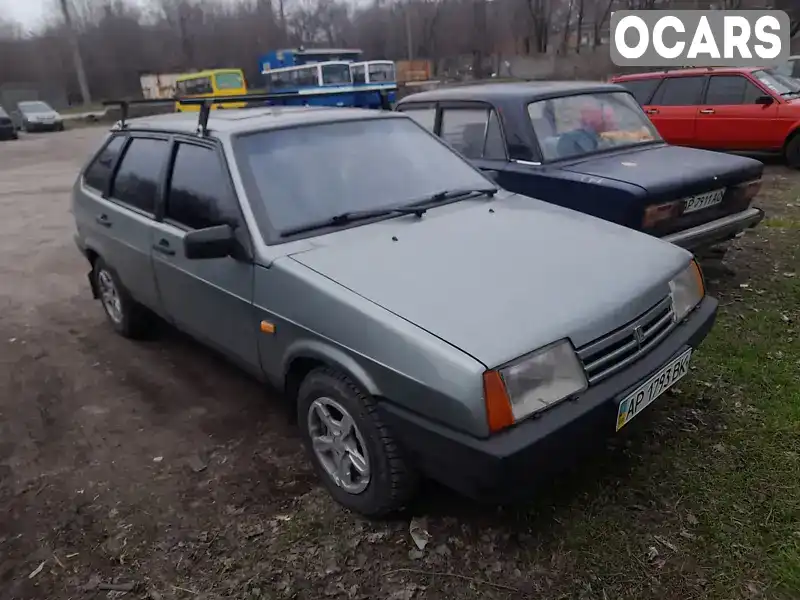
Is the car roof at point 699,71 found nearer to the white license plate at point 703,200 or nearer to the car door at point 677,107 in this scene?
the car door at point 677,107

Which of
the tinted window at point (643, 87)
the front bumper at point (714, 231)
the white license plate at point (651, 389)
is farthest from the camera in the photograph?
the tinted window at point (643, 87)

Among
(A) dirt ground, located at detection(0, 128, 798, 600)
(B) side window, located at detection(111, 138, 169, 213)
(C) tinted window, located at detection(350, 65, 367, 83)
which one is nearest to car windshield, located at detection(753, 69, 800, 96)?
(A) dirt ground, located at detection(0, 128, 798, 600)

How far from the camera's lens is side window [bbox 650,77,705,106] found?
390 inches

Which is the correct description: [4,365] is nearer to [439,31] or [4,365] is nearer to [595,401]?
[595,401]

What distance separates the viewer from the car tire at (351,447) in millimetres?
2564

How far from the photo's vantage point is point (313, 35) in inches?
2625

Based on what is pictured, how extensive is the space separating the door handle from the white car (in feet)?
102

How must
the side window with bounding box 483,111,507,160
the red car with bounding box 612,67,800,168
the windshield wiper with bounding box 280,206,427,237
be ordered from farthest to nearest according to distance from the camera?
the red car with bounding box 612,67,800,168 → the side window with bounding box 483,111,507,160 → the windshield wiper with bounding box 280,206,427,237

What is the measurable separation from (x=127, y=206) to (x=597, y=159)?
139 inches

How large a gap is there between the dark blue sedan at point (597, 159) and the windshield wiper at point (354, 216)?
5.93ft

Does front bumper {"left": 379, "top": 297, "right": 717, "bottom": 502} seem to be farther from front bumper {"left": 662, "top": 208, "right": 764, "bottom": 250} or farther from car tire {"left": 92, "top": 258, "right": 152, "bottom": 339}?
car tire {"left": 92, "top": 258, "right": 152, "bottom": 339}

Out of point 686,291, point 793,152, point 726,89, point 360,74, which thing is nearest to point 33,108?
point 360,74

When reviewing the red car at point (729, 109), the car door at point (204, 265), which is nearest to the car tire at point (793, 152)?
the red car at point (729, 109)

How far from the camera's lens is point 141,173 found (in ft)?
13.6
